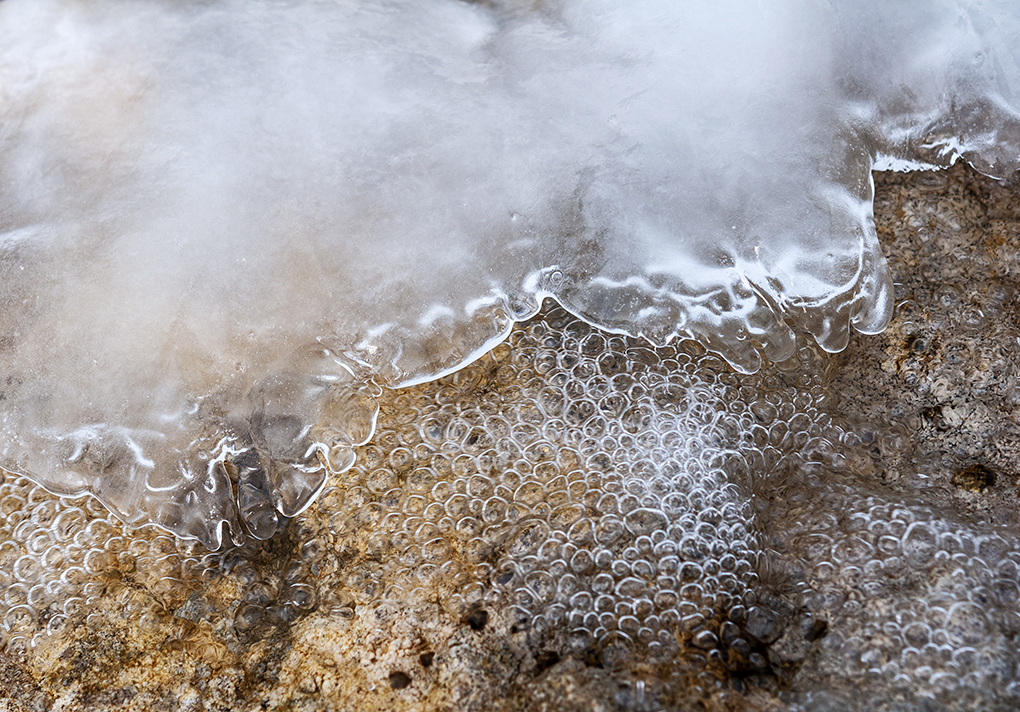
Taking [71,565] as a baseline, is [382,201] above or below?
above

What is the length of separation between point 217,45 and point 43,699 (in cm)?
96

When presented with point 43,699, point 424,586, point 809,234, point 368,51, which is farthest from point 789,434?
point 43,699

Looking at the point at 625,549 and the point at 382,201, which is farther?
the point at 382,201

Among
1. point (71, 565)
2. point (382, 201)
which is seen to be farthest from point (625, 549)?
point (71, 565)

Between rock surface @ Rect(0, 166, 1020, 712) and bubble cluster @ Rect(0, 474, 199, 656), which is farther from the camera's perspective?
bubble cluster @ Rect(0, 474, 199, 656)

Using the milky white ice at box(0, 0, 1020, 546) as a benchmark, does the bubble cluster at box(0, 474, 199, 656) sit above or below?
below

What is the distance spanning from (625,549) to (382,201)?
1.94ft

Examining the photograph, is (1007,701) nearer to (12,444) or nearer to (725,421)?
(725,421)

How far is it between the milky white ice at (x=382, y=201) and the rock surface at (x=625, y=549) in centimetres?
6

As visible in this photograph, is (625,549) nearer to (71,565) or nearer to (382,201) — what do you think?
(382,201)

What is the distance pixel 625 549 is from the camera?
39.0 inches

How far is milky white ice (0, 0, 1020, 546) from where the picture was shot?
105 centimetres

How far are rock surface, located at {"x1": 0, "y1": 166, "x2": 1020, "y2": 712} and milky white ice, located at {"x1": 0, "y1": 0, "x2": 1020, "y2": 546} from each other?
2.4 inches

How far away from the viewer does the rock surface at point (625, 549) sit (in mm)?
889
